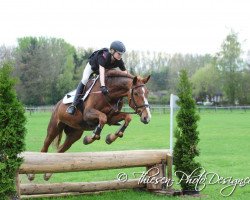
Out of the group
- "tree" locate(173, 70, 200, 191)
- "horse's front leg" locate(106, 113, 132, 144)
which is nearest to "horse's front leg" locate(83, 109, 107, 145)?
"horse's front leg" locate(106, 113, 132, 144)

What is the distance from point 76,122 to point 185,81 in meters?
2.88

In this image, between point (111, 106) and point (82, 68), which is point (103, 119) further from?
point (82, 68)

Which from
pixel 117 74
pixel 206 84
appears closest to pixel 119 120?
pixel 117 74

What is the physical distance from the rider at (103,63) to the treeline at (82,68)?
41.7 meters

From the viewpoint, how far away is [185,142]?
932cm

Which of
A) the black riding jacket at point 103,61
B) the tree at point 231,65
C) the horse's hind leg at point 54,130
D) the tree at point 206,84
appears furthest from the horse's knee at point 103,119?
the tree at point 206,84

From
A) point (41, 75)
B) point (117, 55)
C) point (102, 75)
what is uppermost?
point (41, 75)

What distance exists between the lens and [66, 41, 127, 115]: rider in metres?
7.36

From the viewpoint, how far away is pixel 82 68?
6206cm

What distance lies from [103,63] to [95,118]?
994 mm

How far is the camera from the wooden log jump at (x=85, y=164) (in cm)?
767

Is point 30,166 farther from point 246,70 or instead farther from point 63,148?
point 246,70

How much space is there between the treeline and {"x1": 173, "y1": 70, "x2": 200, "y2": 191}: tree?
4000 centimetres

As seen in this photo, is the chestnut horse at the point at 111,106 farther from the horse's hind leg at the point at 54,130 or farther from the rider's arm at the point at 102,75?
the horse's hind leg at the point at 54,130
